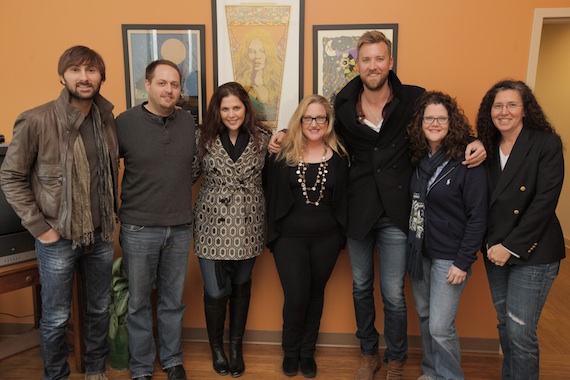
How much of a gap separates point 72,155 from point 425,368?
2.14 meters

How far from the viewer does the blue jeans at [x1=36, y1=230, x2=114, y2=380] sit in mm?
1976

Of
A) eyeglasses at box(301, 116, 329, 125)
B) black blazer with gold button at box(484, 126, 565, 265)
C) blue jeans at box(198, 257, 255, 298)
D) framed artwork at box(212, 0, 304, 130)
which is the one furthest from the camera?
framed artwork at box(212, 0, 304, 130)

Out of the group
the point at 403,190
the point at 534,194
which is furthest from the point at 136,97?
the point at 534,194

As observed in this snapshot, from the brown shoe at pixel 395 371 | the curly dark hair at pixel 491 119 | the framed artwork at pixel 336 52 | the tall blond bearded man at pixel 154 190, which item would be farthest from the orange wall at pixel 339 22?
the curly dark hair at pixel 491 119

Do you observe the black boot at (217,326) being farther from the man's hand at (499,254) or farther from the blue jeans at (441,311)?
the man's hand at (499,254)

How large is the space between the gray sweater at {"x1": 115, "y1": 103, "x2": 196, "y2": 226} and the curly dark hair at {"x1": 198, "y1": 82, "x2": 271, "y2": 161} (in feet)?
0.44

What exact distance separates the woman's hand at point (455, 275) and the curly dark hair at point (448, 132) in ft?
1.69

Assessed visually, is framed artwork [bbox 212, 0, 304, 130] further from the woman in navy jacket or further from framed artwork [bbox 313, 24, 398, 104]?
the woman in navy jacket

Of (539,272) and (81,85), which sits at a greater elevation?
(81,85)

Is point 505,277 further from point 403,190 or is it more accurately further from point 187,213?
point 187,213

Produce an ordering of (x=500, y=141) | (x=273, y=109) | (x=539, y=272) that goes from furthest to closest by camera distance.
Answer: (x=273, y=109) < (x=500, y=141) < (x=539, y=272)

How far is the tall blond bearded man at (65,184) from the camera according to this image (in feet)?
6.10

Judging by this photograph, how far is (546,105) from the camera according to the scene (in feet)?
16.3

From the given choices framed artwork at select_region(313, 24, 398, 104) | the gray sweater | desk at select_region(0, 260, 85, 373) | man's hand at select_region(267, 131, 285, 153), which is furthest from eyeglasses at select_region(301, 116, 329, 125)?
desk at select_region(0, 260, 85, 373)
